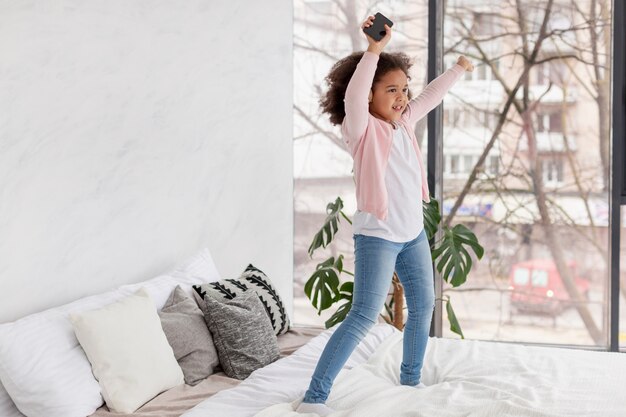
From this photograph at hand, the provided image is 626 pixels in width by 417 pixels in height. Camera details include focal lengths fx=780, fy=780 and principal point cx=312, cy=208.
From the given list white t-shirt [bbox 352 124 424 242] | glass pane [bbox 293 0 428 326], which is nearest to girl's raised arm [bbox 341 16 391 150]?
white t-shirt [bbox 352 124 424 242]

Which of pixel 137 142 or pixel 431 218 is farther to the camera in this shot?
pixel 431 218

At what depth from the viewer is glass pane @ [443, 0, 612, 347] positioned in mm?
3740

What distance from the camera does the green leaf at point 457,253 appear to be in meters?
3.44

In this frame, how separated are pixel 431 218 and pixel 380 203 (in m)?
1.32

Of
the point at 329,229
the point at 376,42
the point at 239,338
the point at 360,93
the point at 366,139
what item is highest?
the point at 376,42

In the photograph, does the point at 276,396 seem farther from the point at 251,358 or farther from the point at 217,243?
the point at 217,243

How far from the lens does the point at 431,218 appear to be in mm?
3572

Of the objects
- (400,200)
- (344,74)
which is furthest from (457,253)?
(344,74)

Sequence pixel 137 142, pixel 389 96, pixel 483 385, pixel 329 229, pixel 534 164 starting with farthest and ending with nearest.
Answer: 1. pixel 534 164
2. pixel 329 229
3. pixel 137 142
4. pixel 389 96
5. pixel 483 385

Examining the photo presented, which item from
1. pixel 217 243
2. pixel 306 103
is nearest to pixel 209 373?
pixel 217 243

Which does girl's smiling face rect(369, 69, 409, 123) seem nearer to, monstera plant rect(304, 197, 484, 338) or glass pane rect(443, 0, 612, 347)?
monstera plant rect(304, 197, 484, 338)

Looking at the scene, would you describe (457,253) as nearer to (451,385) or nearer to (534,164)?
(534,164)

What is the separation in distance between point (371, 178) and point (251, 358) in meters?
0.72

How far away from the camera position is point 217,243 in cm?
346
